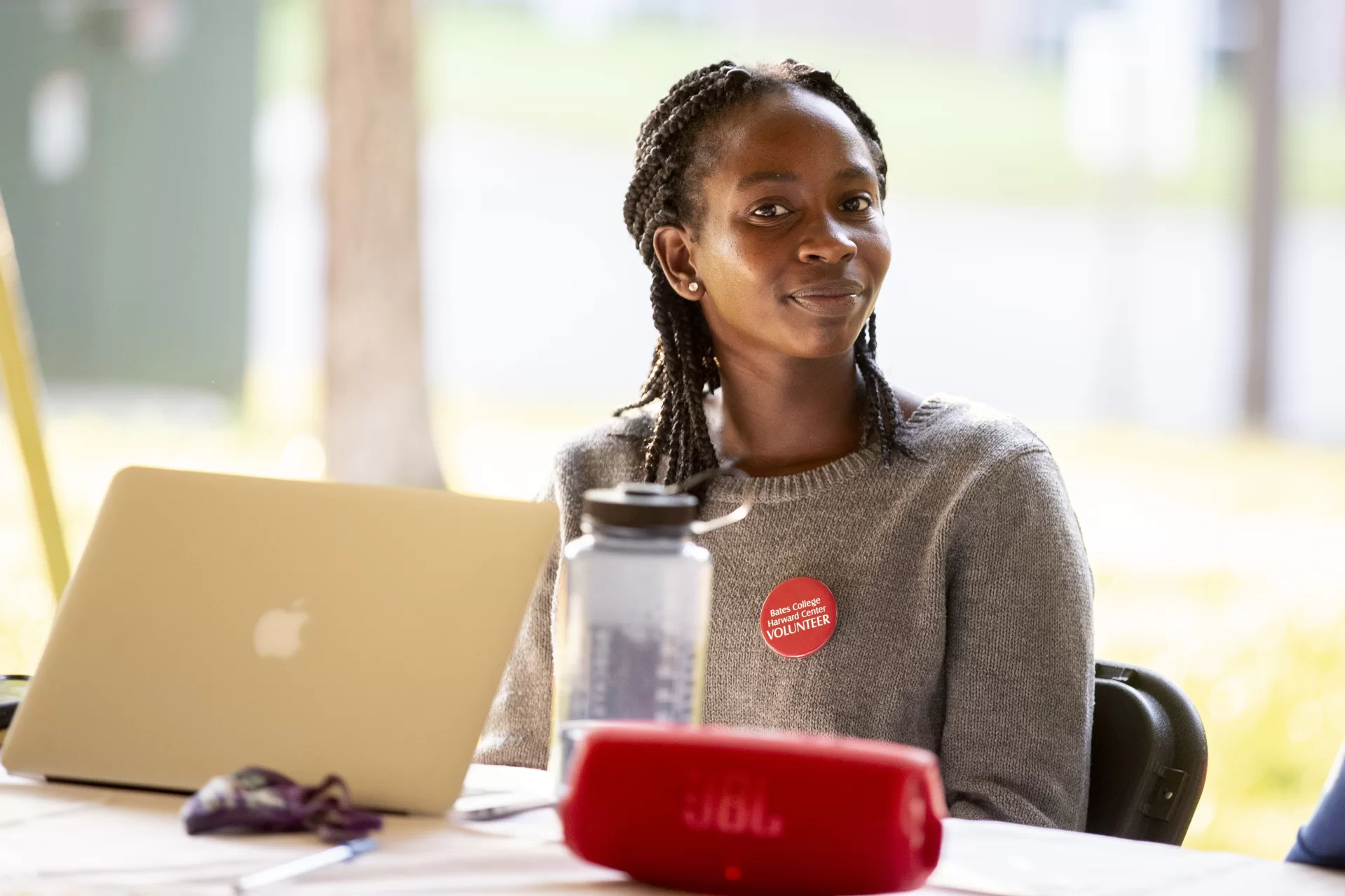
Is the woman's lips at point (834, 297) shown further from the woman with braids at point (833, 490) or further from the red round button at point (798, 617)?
the red round button at point (798, 617)

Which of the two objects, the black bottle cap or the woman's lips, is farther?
→ the woman's lips

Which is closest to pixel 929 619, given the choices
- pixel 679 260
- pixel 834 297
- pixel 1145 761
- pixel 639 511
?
pixel 1145 761

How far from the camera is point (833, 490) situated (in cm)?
199

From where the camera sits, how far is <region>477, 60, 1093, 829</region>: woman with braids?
5.92 ft

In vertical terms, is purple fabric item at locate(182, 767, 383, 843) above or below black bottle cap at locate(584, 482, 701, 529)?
below

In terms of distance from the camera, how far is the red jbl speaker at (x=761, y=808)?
1.10 metres

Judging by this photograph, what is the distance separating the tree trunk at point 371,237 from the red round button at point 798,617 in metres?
4.05

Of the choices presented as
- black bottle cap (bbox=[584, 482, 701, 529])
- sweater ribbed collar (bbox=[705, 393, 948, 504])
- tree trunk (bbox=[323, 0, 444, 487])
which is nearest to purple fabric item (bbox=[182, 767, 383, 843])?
black bottle cap (bbox=[584, 482, 701, 529])

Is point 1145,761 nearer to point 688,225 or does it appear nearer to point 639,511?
point 639,511

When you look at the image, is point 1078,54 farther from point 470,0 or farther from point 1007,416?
point 1007,416

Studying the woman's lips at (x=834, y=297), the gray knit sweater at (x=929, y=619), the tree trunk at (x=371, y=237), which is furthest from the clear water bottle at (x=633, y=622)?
the tree trunk at (x=371, y=237)

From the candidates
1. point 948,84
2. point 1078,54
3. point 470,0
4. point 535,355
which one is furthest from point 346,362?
point 470,0

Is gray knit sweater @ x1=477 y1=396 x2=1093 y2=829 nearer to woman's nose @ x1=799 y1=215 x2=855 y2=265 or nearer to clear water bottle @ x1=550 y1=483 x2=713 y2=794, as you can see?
woman's nose @ x1=799 y1=215 x2=855 y2=265

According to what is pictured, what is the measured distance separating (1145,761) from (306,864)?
3.10 feet
